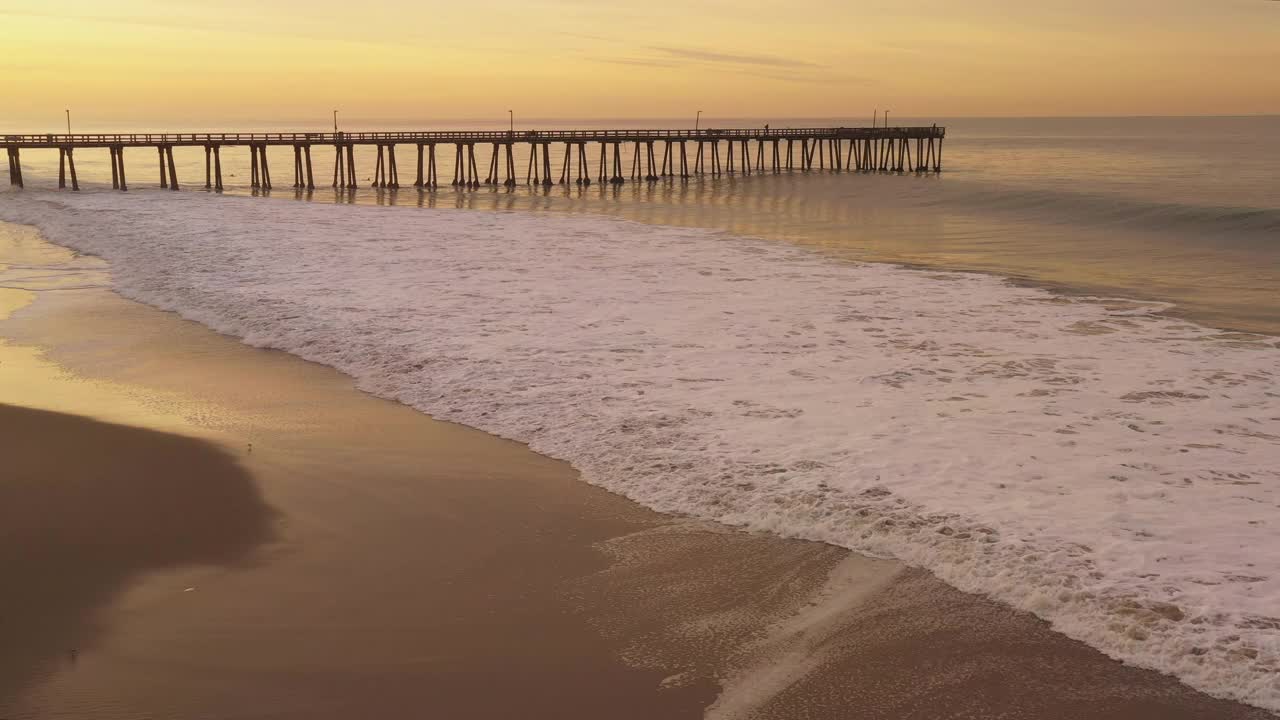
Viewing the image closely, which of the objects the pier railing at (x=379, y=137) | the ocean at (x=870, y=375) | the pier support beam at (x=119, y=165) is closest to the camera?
the ocean at (x=870, y=375)

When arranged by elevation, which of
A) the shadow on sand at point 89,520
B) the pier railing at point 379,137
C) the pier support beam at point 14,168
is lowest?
the shadow on sand at point 89,520

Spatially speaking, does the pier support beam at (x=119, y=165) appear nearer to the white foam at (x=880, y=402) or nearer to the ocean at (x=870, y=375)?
the ocean at (x=870, y=375)

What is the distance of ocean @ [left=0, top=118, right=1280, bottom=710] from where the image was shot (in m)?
7.12

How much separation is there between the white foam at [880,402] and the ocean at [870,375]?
38mm

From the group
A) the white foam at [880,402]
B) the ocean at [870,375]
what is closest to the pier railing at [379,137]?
the ocean at [870,375]

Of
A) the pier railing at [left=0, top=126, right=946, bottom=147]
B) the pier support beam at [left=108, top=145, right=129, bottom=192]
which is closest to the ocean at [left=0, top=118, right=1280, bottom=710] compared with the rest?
the pier support beam at [left=108, top=145, right=129, bottom=192]

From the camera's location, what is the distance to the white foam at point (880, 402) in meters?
6.92

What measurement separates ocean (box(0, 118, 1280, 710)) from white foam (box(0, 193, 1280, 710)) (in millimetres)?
38

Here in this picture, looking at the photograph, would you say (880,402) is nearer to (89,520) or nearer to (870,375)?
(870,375)

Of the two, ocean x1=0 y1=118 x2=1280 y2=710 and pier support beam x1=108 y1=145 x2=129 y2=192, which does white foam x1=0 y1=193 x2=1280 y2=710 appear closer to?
ocean x1=0 y1=118 x2=1280 y2=710

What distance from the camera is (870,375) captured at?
39.4 ft

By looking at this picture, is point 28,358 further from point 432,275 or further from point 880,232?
point 880,232

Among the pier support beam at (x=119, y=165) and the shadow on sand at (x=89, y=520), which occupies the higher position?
the pier support beam at (x=119, y=165)

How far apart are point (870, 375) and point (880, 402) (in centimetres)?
120
